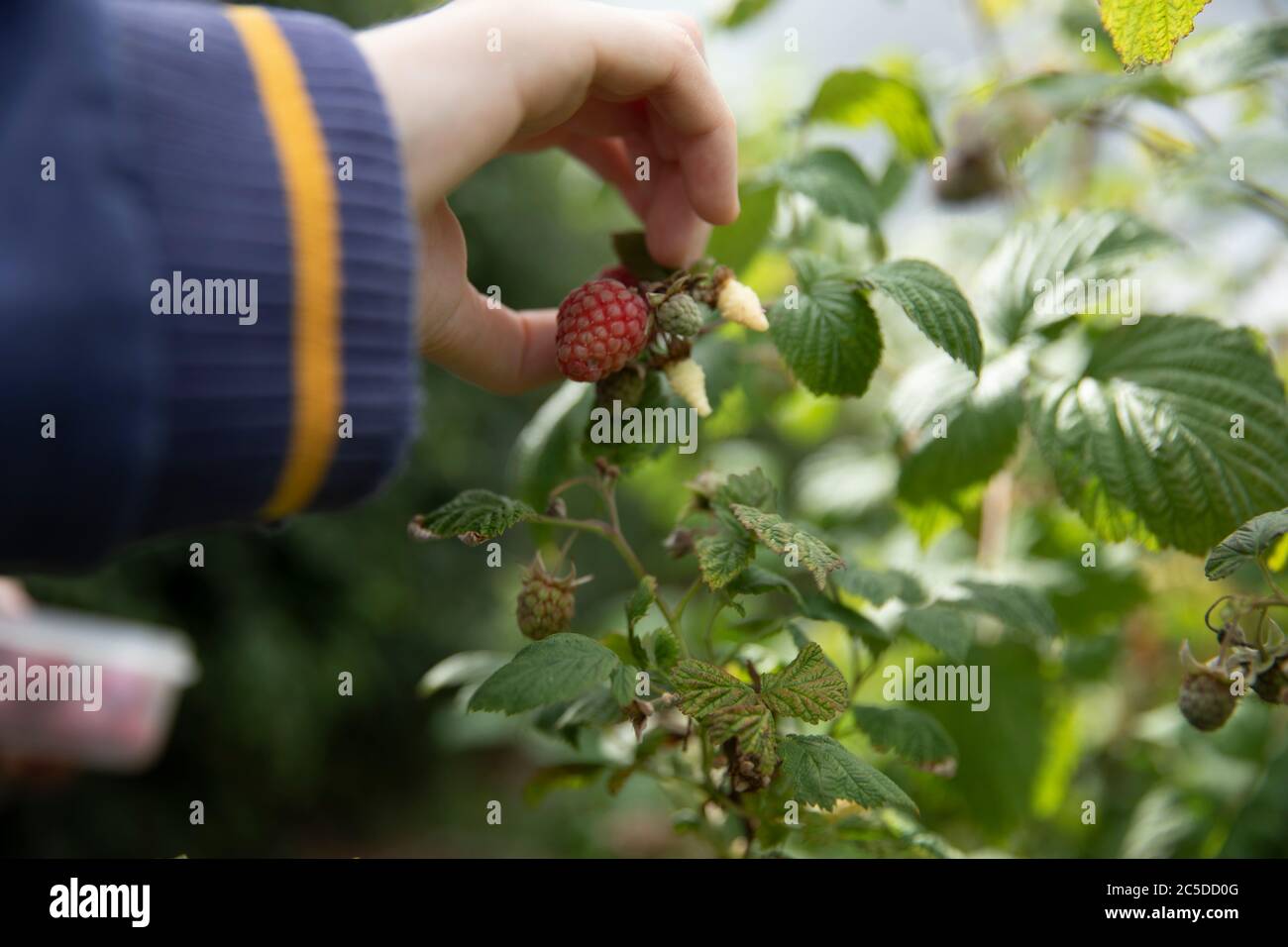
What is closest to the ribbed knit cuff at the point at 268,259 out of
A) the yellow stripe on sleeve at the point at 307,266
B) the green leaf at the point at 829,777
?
the yellow stripe on sleeve at the point at 307,266

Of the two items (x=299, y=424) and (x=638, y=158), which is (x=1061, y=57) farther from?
(x=299, y=424)

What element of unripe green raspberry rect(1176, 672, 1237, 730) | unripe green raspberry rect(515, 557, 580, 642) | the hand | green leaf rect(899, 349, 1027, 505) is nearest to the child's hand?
unripe green raspberry rect(515, 557, 580, 642)

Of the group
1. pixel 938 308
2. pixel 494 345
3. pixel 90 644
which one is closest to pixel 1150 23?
pixel 938 308

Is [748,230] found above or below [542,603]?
above

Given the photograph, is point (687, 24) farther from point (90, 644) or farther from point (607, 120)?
point (90, 644)

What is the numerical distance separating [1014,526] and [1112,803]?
0.35m

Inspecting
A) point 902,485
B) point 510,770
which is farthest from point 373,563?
point 902,485

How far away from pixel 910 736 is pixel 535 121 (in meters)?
0.38

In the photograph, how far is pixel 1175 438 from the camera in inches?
22.5

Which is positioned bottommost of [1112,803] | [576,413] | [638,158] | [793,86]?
[1112,803]

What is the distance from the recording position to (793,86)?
1.61 meters

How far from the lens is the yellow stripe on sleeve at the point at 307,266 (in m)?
0.35

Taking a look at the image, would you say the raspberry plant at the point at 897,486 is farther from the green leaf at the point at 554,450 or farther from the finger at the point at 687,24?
the finger at the point at 687,24

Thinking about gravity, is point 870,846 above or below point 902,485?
below
